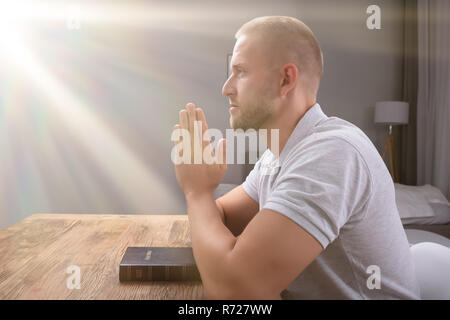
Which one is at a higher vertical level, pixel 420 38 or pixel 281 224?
pixel 420 38

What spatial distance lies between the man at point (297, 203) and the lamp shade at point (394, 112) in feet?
8.69

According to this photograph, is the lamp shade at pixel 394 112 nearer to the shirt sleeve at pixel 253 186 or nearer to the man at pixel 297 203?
the shirt sleeve at pixel 253 186

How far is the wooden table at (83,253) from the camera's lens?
69 cm

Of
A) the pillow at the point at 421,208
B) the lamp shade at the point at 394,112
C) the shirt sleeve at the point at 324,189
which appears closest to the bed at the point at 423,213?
the pillow at the point at 421,208

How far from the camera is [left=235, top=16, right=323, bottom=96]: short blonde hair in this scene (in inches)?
32.6

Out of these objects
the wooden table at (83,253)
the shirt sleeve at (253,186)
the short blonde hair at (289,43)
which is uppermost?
the short blonde hair at (289,43)

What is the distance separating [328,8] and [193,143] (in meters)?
3.25

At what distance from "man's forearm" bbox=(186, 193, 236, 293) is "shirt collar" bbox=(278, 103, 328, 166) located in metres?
0.21

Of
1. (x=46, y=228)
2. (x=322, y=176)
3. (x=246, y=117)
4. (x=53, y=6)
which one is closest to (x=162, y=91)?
(x=53, y=6)

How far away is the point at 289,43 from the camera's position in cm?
83

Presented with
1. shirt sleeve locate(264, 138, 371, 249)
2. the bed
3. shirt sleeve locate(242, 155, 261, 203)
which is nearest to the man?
shirt sleeve locate(264, 138, 371, 249)

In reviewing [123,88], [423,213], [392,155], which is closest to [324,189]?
[423,213]
